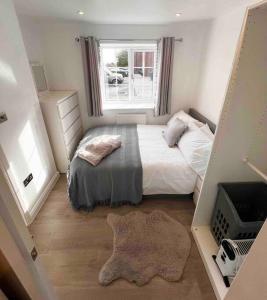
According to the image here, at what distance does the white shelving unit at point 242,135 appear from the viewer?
1.12 m

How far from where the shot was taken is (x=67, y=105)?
290 cm

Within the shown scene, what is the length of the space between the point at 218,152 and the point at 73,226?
1.78m

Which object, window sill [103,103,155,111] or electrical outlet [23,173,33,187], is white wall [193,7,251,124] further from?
electrical outlet [23,173,33,187]

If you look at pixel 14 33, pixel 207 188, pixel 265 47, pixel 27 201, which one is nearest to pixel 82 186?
pixel 27 201

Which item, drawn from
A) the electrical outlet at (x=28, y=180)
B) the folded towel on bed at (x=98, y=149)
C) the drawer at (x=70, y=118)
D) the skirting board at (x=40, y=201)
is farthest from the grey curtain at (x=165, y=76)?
the electrical outlet at (x=28, y=180)

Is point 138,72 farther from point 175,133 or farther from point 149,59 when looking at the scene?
point 175,133

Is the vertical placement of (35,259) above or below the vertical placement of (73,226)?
above

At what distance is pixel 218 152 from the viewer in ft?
5.10

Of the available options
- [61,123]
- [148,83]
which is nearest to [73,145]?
[61,123]

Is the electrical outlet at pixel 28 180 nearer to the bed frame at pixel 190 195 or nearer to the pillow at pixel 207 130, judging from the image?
the bed frame at pixel 190 195

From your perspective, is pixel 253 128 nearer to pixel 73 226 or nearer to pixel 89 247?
pixel 89 247

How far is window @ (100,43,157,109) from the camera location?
3.35 meters

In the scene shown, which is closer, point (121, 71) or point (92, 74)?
point (92, 74)

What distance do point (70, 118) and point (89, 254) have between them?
6.93ft
